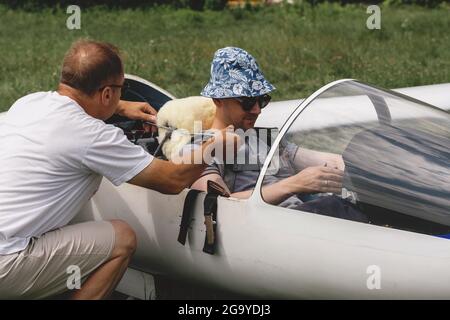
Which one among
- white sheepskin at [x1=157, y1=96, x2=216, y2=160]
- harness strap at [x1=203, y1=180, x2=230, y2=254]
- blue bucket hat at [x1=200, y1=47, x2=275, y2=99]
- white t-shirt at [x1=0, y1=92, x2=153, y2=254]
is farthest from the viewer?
white sheepskin at [x1=157, y1=96, x2=216, y2=160]

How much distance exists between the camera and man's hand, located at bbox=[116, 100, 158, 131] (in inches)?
181

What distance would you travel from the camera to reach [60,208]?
142 inches

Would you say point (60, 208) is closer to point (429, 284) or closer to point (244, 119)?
point (244, 119)

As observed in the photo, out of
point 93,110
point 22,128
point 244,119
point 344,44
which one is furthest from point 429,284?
point 344,44

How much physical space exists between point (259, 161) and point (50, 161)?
0.92 m

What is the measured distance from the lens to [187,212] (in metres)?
3.71

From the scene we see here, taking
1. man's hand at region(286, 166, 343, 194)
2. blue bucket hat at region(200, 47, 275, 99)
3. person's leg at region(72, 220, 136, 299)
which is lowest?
person's leg at region(72, 220, 136, 299)

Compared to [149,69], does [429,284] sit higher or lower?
lower

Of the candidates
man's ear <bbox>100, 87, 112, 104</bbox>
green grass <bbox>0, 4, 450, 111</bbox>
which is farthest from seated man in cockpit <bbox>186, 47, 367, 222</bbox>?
green grass <bbox>0, 4, 450, 111</bbox>

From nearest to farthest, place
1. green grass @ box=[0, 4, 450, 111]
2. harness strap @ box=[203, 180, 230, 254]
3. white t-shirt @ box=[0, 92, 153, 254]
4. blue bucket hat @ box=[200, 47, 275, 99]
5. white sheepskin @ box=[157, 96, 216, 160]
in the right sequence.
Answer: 1. white t-shirt @ box=[0, 92, 153, 254]
2. harness strap @ box=[203, 180, 230, 254]
3. blue bucket hat @ box=[200, 47, 275, 99]
4. white sheepskin @ box=[157, 96, 216, 160]
5. green grass @ box=[0, 4, 450, 111]

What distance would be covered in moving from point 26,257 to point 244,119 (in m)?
1.10

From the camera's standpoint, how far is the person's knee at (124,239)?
3668 millimetres

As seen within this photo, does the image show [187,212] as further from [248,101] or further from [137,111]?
[137,111]

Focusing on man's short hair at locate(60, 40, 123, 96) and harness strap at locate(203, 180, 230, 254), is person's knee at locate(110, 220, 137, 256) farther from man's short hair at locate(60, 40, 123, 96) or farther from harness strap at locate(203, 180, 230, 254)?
man's short hair at locate(60, 40, 123, 96)
